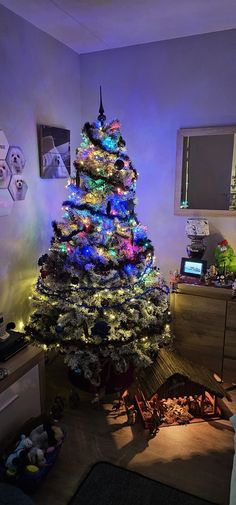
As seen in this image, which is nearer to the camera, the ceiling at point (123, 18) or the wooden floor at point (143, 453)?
the wooden floor at point (143, 453)

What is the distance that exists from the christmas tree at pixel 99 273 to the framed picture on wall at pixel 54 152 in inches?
17.6

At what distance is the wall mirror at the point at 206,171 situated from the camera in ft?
8.48

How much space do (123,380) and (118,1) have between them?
2.36 metres

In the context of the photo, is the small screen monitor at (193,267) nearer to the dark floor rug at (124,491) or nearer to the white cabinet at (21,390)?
the white cabinet at (21,390)

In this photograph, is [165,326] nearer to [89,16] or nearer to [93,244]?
[93,244]

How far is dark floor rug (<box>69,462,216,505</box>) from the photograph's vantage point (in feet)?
5.30

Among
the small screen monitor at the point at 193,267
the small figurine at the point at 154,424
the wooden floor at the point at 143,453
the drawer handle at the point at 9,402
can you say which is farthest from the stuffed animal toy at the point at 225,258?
the drawer handle at the point at 9,402

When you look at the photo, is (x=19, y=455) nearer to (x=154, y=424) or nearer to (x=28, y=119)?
(x=154, y=424)

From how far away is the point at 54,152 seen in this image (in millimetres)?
2652

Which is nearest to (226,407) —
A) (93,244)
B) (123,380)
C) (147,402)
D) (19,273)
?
(147,402)

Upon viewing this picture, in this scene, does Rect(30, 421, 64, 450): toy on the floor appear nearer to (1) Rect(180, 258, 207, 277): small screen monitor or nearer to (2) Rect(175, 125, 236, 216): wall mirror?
(1) Rect(180, 258, 207, 277): small screen monitor

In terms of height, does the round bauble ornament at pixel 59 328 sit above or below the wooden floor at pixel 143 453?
above

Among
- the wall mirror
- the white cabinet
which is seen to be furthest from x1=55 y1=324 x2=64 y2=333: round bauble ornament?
the wall mirror

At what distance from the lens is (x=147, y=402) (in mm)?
2164
